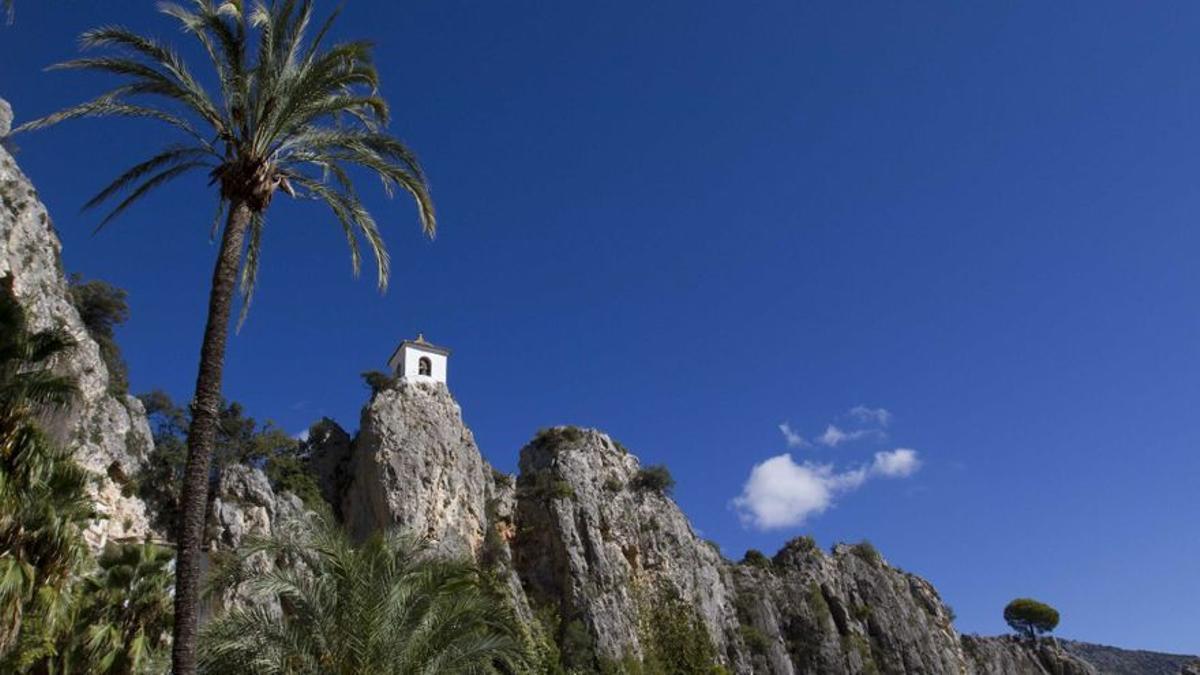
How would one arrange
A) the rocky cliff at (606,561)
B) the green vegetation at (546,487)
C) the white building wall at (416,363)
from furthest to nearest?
the white building wall at (416,363)
the green vegetation at (546,487)
the rocky cliff at (606,561)

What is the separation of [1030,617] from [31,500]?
107 meters

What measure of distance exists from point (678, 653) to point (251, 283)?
45.3 meters

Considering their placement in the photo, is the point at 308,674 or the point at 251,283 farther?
the point at 308,674

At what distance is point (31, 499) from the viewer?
1811 centimetres

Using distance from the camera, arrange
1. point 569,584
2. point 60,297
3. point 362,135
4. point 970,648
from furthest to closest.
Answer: point 970,648 < point 569,584 < point 60,297 < point 362,135

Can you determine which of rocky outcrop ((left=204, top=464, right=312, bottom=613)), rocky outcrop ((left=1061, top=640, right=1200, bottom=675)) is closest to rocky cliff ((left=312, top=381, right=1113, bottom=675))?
rocky outcrop ((left=204, top=464, right=312, bottom=613))

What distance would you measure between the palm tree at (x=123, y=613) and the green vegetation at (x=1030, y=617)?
98.6 m

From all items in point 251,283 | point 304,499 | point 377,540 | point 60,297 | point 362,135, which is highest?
point 60,297

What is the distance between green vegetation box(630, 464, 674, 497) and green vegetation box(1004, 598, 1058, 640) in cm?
5924

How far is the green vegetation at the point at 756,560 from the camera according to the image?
72312 mm

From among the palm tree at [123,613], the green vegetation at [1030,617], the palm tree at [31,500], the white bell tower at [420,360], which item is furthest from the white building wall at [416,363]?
the green vegetation at [1030,617]

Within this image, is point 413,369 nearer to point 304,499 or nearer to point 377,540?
point 304,499

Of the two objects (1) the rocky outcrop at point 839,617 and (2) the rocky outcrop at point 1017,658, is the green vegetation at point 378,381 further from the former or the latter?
(2) the rocky outcrop at point 1017,658

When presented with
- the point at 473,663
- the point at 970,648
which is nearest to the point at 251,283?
the point at 473,663
